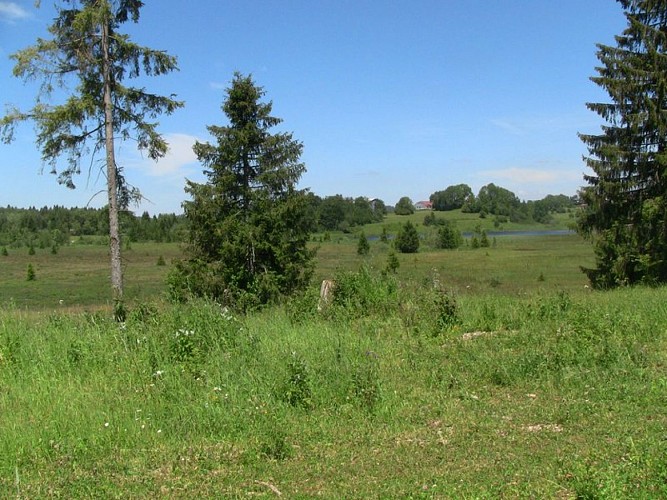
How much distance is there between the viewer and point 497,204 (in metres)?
153

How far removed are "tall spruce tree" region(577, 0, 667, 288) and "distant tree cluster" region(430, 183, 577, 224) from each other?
127m

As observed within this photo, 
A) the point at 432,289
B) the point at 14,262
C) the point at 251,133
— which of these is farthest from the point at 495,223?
the point at 432,289

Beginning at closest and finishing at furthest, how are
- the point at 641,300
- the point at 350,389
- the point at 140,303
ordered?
the point at 350,389, the point at 140,303, the point at 641,300

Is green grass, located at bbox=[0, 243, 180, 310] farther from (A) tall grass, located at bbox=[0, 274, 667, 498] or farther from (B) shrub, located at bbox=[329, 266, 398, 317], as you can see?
(A) tall grass, located at bbox=[0, 274, 667, 498]

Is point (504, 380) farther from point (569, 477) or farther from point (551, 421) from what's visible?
point (569, 477)

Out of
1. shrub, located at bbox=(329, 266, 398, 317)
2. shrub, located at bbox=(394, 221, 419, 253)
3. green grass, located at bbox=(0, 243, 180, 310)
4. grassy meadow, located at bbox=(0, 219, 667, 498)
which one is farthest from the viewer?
shrub, located at bbox=(394, 221, 419, 253)

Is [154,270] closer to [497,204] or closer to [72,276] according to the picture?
[72,276]

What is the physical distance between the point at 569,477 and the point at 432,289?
20.0 feet

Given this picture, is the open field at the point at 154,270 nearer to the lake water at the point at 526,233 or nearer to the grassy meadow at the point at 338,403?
the grassy meadow at the point at 338,403

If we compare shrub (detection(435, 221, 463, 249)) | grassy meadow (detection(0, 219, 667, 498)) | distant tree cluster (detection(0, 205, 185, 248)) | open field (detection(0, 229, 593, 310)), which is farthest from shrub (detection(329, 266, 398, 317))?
shrub (detection(435, 221, 463, 249))

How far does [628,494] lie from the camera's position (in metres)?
3.23

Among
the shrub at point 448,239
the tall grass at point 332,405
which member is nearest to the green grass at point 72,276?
the tall grass at point 332,405

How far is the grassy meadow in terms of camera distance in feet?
12.3

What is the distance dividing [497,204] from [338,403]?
155m
